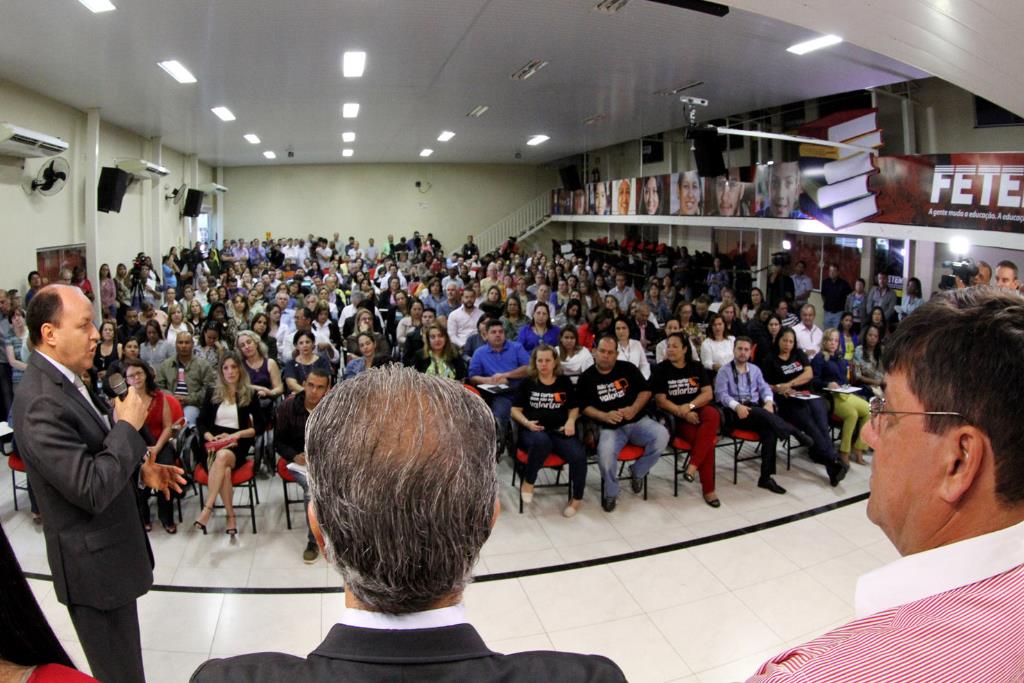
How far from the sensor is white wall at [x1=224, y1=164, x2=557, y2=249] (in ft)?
71.5

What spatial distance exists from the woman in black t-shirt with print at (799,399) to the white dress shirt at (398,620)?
17.5 feet

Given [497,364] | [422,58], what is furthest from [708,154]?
[497,364]

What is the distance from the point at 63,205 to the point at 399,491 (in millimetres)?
11852

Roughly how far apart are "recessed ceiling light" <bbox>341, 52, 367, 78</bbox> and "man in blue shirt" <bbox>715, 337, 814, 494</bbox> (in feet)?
18.4

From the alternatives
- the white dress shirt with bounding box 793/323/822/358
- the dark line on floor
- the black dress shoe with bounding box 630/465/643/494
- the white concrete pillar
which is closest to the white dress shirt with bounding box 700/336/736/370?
the white dress shirt with bounding box 793/323/822/358

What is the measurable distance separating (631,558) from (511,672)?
11.9ft

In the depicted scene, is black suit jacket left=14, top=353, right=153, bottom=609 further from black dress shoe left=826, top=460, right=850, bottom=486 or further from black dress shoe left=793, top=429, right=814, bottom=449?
black dress shoe left=826, top=460, right=850, bottom=486

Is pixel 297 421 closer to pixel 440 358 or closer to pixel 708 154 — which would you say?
pixel 440 358

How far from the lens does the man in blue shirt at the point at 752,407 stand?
5.13 meters

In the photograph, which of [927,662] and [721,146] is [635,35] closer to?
[721,146]

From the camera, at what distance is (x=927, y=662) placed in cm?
58

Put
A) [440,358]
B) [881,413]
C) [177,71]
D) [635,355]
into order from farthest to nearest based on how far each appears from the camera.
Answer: [177,71] → [635,355] → [440,358] → [881,413]

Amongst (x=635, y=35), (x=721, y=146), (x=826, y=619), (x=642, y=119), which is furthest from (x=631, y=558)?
(x=642, y=119)

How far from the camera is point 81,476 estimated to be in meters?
1.81
